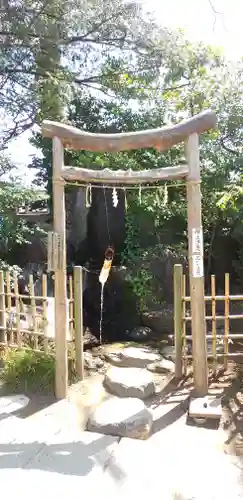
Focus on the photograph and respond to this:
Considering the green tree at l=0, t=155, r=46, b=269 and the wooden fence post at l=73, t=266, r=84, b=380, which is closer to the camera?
the wooden fence post at l=73, t=266, r=84, b=380

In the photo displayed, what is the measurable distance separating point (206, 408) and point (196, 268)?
1409 mm

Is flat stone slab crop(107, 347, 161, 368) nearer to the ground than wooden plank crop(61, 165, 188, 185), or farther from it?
nearer to the ground

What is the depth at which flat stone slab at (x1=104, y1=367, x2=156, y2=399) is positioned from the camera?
457 cm

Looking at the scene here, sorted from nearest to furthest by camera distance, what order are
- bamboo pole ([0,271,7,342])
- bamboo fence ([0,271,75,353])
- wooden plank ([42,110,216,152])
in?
wooden plank ([42,110,216,152]), bamboo fence ([0,271,75,353]), bamboo pole ([0,271,7,342])

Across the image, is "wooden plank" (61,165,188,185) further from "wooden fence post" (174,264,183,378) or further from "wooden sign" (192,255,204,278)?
"wooden fence post" (174,264,183,378)

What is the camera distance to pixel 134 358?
5809mm

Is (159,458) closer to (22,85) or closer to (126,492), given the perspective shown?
(126,492)

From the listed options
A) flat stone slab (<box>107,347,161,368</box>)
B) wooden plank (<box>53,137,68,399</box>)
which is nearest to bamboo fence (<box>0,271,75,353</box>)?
wooden plank (<box>53,137,68,399</box>)

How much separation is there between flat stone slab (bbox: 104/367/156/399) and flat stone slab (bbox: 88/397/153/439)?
Answer: 46cm

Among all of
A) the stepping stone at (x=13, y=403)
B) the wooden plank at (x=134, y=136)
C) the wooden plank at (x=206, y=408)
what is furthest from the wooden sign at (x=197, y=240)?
the stepping stone at (x=13, y=403)

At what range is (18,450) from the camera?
3.38 metres

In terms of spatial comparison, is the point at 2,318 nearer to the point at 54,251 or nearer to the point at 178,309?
the point at 54,251

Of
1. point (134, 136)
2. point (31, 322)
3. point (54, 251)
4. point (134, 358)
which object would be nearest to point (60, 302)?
point (54, 251)

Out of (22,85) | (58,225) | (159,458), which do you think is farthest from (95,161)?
(159,458)
